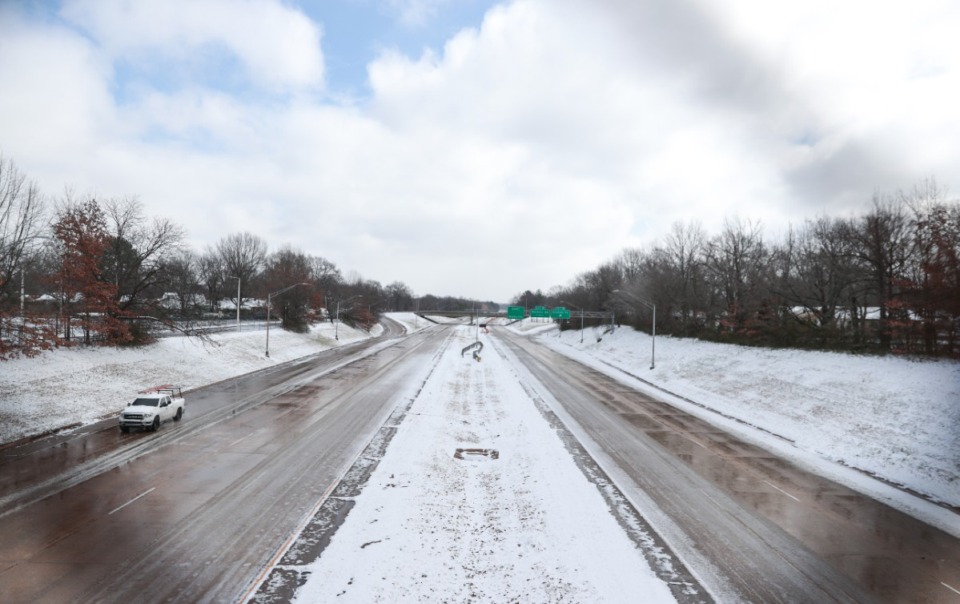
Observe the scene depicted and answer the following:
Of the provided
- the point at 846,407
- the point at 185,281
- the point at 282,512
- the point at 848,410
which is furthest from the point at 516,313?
the point at 282,512

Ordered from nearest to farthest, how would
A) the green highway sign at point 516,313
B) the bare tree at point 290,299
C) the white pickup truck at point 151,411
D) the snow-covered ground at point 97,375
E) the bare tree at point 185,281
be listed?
the white pickup truck at point 151,411
the snow-covered ground at point 97,375
the bare tree at point 185,281
the bare tree at point 290,299
the green highway sign at point 516,313

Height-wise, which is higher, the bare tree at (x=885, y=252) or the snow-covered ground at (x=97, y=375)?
the bare tree at (x=885, y=252)

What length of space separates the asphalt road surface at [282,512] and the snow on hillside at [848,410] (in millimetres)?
2303

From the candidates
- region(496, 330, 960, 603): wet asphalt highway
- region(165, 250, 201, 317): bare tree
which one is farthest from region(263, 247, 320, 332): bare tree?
region(496, 330, 960, 603): wet asphalt highway

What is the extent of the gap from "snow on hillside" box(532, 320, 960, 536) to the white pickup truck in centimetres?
2728

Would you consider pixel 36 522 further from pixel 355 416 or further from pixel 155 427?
pixel 355 416

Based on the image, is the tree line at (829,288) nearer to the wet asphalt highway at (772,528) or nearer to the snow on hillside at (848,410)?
the snow on hillside at (848,410)

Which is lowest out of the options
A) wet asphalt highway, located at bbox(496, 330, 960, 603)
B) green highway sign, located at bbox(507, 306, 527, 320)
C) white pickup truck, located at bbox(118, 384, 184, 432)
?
wet asphalt highway, located at bbox(496, 330, 960, 603)

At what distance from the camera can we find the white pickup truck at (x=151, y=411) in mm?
19906

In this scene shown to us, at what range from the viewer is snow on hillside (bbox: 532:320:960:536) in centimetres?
1628

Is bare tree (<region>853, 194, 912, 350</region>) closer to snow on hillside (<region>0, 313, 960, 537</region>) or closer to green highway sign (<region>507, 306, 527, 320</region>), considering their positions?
snow on hillside (<region>0, 313, 960, 537</region>)

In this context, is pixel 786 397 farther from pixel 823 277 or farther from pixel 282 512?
pixel 282 512

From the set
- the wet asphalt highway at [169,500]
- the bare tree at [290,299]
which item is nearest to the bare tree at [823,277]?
the wet asphalt highway at [169,500]

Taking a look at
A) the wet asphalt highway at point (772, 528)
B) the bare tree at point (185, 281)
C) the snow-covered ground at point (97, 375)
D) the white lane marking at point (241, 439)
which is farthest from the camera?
the bare tree at point (185, 281)
